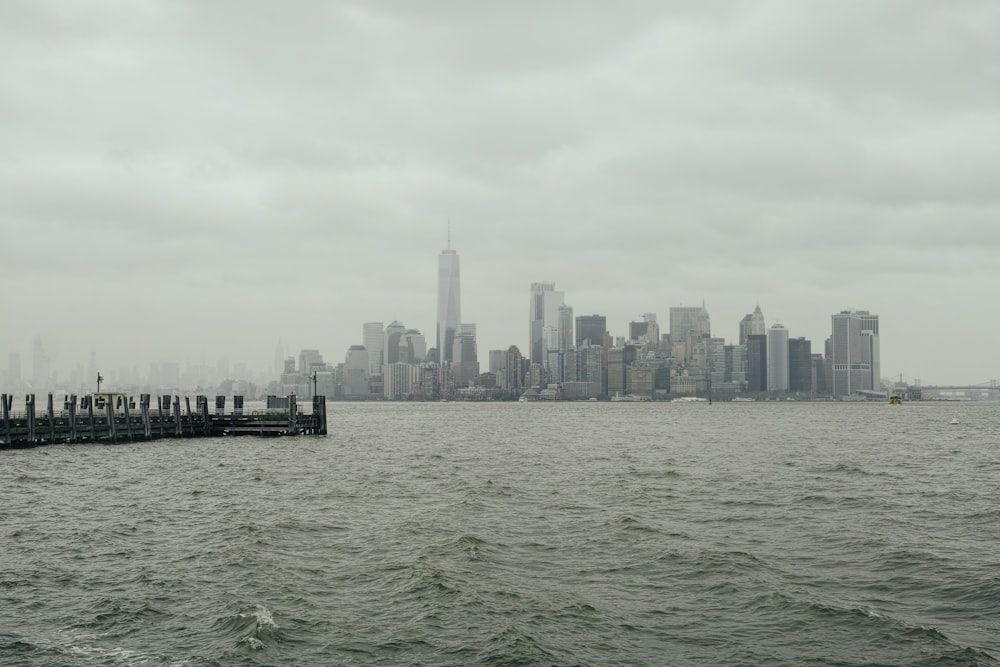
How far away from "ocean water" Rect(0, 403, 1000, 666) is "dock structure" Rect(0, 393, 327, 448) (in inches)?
942

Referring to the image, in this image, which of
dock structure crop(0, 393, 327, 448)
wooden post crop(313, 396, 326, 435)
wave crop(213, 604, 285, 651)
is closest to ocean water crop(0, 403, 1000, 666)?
wave crop(213, 604, 285, 651)

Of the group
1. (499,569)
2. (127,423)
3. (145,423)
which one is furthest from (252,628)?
(145,423)

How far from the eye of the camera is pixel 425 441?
95.3 meters

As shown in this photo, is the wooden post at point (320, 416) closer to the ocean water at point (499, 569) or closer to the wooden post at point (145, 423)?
the wooden post at point (145, 423)

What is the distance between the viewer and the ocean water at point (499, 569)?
18594mm

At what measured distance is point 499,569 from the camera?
1030 inches

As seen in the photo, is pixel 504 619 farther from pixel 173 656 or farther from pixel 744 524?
pixel 744 524

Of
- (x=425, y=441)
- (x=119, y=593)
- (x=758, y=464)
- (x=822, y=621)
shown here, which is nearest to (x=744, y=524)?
(x=822, y=621)

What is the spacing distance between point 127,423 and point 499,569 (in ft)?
221

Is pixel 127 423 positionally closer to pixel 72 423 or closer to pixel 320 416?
pixel 72 423

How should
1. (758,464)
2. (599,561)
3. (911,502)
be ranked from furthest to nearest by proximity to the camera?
(758,464), (911,502), (599,561)

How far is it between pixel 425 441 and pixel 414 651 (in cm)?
7757

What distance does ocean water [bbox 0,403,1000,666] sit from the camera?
732 inches

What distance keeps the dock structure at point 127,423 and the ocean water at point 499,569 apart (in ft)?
78.5
